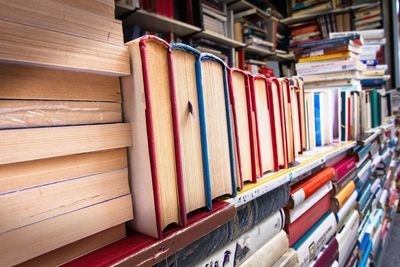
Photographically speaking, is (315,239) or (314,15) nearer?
(315,239)

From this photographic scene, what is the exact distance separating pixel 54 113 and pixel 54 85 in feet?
0.11

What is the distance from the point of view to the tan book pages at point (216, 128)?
1.70ft

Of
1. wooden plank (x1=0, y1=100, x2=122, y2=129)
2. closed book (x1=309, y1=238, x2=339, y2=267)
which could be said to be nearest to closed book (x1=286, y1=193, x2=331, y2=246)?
closed book (x1=309, y1=238, x2=339, y2=267)

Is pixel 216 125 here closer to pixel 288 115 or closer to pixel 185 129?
pixel 185 129

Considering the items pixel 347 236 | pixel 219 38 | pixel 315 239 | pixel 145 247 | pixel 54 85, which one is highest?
pixel 219 38

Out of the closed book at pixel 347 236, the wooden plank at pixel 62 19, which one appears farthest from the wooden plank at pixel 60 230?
the closed book at pixel 347 236

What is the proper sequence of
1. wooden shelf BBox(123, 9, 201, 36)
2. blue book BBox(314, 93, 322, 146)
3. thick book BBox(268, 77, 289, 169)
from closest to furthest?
thick book BBox(268, 77, 289, 169), blue book BBox(314, 93, 322, 146), wooden shelf BBox(123, 9, 201, 36)

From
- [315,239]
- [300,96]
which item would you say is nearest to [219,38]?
[300,96]

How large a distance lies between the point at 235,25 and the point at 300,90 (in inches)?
79.3

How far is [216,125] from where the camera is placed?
0.54 m

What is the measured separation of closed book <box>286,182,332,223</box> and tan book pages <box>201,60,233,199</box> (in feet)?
1.23

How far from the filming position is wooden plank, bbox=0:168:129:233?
31cm

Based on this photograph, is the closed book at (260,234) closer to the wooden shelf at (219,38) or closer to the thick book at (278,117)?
the thick book at (278,117)

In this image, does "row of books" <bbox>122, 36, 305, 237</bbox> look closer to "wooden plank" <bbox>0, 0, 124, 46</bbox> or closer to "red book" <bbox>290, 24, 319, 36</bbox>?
"wooden plank" <bbox>0, 0, 124, 46</bbox>
